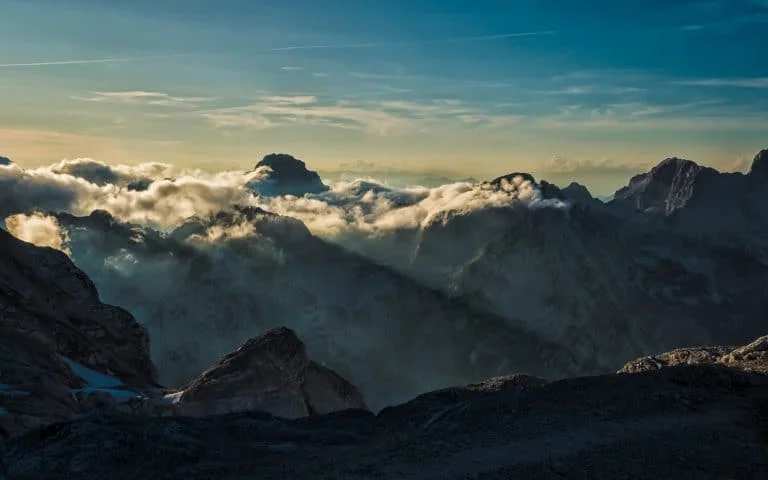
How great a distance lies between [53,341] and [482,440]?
266 ft

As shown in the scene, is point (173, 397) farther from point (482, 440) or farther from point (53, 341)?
point (482, 440)

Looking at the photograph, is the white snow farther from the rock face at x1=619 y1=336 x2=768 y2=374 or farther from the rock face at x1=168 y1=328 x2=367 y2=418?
the rock face at x1=619 y1=336 x2=768 y2=374

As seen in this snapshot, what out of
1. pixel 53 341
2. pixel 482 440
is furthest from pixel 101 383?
pixel 482 440

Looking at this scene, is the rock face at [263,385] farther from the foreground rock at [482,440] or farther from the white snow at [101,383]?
the foreground rock at [482,440]

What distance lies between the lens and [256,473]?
4128cm

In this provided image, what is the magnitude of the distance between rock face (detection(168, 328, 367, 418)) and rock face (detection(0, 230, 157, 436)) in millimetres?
12706

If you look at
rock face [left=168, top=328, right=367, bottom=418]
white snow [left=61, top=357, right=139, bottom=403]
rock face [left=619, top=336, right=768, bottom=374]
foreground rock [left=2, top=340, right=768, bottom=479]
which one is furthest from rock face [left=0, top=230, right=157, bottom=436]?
rock face [left=619, top=336, right=768, bottom=374]

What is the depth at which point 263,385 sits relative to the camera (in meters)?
107

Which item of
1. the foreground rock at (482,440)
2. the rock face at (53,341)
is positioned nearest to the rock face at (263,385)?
the rock face at (53,341)

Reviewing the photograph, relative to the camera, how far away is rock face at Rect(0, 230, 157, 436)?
79188 mm

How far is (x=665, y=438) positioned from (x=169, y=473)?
86.9ft

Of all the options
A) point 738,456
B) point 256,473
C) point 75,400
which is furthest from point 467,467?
point 75,400

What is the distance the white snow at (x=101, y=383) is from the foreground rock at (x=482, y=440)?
5011 cm

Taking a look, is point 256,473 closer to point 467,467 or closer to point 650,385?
point 467,467
